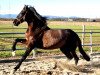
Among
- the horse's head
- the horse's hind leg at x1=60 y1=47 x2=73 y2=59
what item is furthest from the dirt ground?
the horse's head

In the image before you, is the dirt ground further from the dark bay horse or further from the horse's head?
the horse's head

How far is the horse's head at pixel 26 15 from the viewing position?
28.1 feet

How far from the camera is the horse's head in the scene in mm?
8578

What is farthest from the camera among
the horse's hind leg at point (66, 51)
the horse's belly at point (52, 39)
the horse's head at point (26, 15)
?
the horse's hind leg at point (66, 51)

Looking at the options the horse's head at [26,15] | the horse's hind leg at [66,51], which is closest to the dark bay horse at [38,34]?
the horse's head at [26,15]

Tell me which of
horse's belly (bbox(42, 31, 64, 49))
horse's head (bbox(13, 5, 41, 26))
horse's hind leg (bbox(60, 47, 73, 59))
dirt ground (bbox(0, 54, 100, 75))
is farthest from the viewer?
horse's hind leg (bbox(60, 47, 73, 59))

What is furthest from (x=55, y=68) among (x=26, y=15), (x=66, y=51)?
(x=26, y=15)

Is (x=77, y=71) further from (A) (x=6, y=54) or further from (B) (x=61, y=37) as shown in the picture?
(A) (x=6, y=54)

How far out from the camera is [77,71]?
8680 millimetres

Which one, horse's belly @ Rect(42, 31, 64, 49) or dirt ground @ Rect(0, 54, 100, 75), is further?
horse's belly @ Rect(42, 31, 64, 49)

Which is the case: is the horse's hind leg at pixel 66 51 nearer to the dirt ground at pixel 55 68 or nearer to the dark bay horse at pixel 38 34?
the dirt ground at pixel 55 68

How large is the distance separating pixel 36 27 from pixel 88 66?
8.18 ft

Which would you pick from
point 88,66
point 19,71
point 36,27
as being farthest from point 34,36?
point 88,66

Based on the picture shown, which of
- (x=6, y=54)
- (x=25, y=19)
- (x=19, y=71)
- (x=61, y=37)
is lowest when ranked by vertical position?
(x=6, y=54)
